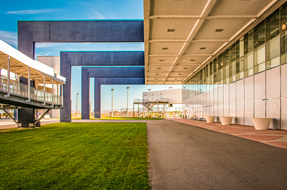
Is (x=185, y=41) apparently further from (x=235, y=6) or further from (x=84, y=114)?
(x=84, y=114)

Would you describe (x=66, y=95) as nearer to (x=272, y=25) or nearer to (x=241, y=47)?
(x=241, y=47)

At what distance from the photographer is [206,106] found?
26.5 meters

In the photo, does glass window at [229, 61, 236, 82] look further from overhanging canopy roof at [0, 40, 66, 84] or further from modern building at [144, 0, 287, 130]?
overhanging canopy roof at [0, 40, 66, 84]

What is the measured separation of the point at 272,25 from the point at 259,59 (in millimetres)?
2514

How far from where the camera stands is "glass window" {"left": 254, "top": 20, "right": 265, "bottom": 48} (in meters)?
13.9

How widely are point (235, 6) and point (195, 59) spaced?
1220 centimetres

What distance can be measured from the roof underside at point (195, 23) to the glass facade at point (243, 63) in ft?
3.44

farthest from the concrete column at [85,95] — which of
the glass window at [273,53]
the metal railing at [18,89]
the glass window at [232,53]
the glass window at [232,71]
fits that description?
the glass window at [273,53]

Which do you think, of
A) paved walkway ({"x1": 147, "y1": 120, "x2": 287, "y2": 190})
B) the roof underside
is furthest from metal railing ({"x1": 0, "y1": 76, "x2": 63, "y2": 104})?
paved walkway ({"x1": 147, "y1": 120, "x2": 287, "y2": 190})

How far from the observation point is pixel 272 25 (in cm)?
1278

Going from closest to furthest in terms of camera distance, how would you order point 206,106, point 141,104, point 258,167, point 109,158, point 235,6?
point 258,167 → point 109,158 → point 235,6 → point 206,106 → point 141,104

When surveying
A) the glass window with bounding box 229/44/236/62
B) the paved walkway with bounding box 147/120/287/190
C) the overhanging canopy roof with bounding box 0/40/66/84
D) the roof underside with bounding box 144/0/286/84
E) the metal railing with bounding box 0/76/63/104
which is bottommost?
the paved walkway with bounding box 147/120/287/190

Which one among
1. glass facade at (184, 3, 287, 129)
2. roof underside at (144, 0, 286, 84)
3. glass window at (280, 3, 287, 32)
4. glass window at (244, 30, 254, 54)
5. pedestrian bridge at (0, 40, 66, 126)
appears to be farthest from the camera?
glass window at (244, 30, 254, 54)

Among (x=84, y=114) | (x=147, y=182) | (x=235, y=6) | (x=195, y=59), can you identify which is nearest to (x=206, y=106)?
(x=195, y=59)
